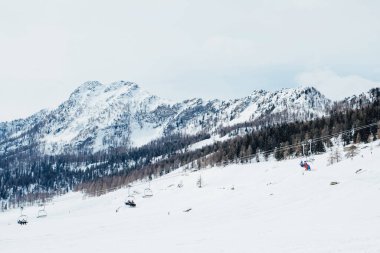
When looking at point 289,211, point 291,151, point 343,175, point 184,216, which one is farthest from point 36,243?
point 291,151

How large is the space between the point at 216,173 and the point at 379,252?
81421 millimetres

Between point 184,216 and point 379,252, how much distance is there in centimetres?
2587

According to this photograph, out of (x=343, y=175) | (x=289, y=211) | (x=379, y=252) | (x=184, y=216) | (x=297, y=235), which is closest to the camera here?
(x=379, y=252)

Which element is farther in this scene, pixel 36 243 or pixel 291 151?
pixel 291 151

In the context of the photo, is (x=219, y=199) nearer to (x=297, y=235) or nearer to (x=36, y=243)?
(x=36, y=243)

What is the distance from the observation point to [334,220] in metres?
26.6

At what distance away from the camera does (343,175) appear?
44531mm

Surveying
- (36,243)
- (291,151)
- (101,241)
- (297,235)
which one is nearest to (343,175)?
(297,235)

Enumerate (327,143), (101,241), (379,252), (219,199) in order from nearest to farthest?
(379,252) → (101,241) → (219,199) → (327,143)

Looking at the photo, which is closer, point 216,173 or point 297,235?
point 297,235

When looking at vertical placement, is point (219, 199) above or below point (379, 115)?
below

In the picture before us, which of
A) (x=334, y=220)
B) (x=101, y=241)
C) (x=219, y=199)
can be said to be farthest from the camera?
(x=219, y=199)

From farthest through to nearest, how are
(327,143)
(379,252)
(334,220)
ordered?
1. (327,143)
2. (334,220)
3. (379,252)

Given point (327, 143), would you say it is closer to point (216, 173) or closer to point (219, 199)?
point (216, 173)
